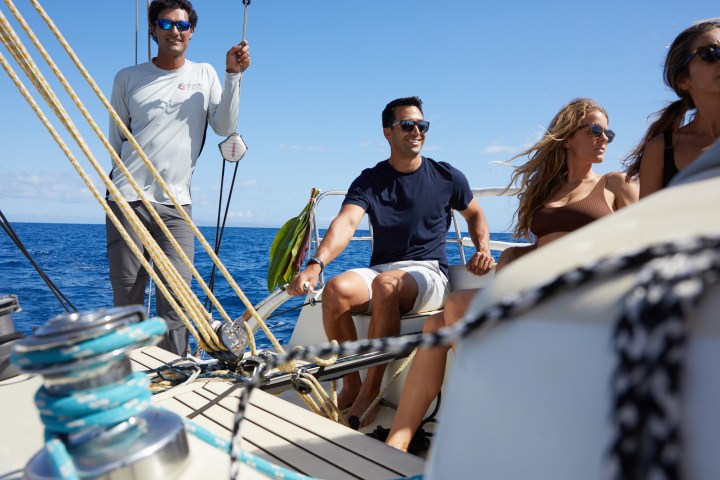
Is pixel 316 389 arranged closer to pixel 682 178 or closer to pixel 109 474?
pixel 109 474

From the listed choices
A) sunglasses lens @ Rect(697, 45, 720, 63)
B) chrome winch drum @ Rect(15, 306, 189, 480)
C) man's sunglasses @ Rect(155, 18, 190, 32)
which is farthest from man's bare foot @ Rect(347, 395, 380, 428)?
man's sunglasses @ Rect(155, 18, 190, 32)

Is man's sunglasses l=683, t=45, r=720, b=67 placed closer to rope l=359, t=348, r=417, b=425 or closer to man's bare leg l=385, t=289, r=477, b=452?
man's bare leg l=385, t=289, r=477, b=452

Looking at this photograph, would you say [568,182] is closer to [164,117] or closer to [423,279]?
[423,279]

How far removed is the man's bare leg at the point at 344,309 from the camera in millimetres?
2262

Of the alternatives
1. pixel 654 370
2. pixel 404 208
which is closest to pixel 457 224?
pixel 404 208

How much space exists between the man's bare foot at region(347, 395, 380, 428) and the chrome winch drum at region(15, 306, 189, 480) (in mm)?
1495

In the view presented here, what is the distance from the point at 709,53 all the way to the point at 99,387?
198 centimetres

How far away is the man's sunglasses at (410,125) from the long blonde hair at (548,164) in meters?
0.51

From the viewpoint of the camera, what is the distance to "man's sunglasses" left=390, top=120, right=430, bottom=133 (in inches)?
106

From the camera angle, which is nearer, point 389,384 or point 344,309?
point 389,384

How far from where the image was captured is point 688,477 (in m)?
0.31

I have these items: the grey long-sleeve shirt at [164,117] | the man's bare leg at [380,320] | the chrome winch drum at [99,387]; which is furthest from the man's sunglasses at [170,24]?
the chrome winch drum at [99,387]

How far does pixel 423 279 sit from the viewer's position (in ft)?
7.88

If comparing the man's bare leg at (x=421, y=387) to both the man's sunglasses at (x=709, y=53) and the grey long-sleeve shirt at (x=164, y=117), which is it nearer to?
the man's sunglasses at (x=709, y=53)
